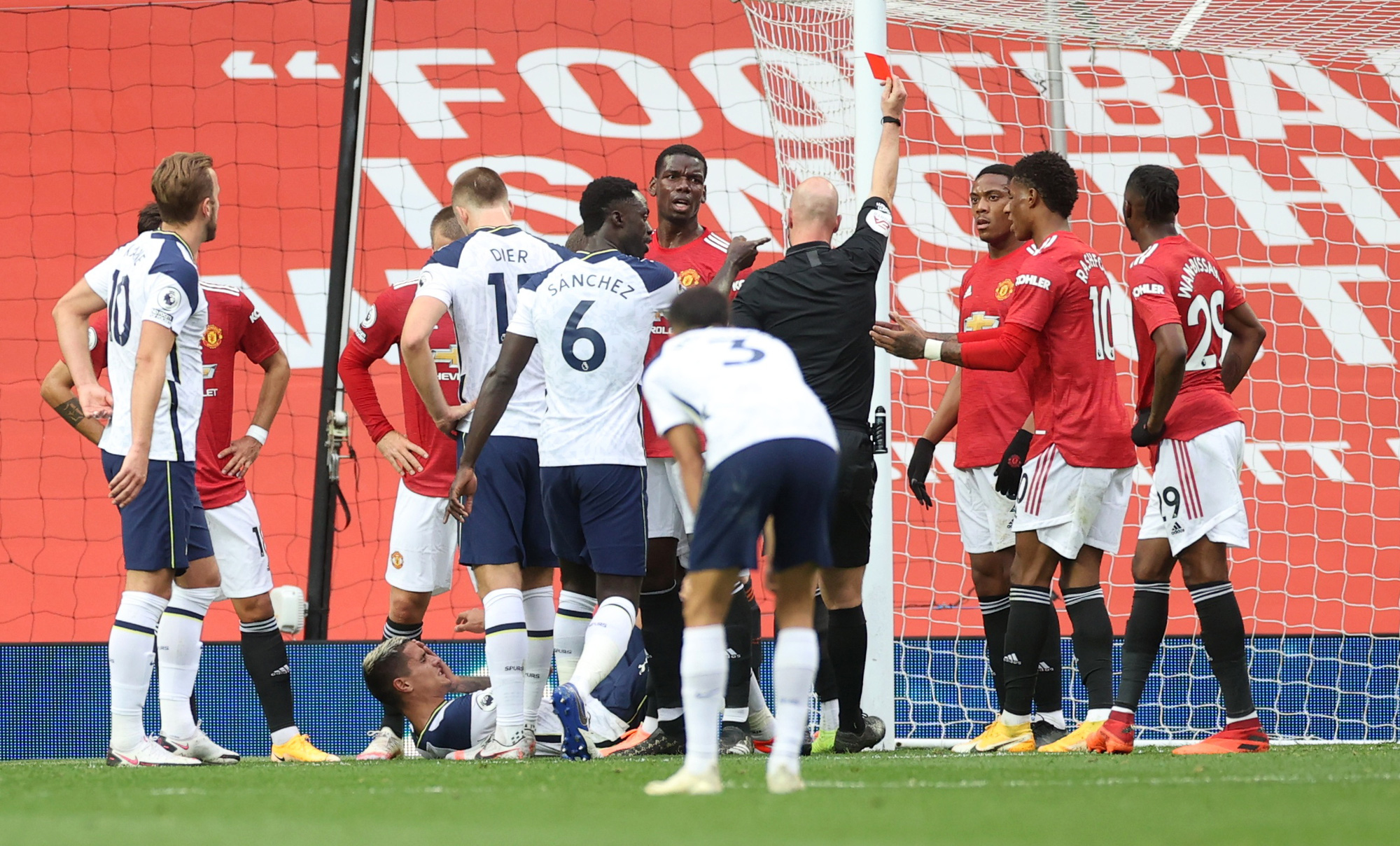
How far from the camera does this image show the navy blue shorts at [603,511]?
523 centimetres

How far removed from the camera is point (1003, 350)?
18.0 feet

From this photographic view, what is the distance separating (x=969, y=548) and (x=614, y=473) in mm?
1855

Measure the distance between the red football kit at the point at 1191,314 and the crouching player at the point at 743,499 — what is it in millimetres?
2064

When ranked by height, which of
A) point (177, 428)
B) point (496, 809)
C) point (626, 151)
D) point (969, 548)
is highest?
point (626, 151)

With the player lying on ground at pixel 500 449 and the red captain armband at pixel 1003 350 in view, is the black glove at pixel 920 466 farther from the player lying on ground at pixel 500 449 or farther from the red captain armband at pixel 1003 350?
the player lying on ground at pixel 500 449

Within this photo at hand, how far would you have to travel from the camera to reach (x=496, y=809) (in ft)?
11.2

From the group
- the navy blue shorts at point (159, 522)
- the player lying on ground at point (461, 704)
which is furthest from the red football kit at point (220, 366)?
the player lying on ground at point (461, 704)

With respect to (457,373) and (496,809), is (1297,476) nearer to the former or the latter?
(457,373)

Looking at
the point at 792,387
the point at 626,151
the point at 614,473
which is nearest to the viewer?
the point at 792,387

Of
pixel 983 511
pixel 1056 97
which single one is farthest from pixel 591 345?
pixel 1056 97

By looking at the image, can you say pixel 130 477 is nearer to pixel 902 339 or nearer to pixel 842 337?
pixel 842 337

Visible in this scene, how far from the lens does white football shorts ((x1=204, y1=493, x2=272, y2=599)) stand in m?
6.09

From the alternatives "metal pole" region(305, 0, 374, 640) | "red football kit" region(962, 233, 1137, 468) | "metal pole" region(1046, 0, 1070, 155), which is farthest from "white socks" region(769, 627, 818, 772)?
"metal pole" region(1046, 0, 1070, 155)

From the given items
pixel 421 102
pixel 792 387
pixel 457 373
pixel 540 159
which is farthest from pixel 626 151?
Answer: pixel 792 387
